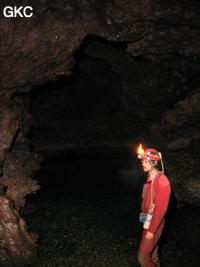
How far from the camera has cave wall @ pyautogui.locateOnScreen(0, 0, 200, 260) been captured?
6.83 meters

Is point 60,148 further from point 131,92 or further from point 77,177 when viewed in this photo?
point 131,92

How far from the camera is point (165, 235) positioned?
6.38m

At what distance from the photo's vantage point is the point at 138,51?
8180 mm

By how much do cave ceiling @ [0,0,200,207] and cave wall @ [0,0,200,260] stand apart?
2 centimetres

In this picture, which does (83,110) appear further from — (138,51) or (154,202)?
(154,202)

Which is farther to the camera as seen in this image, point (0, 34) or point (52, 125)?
point (52, 125)

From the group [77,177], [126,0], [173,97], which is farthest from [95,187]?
[126,0]

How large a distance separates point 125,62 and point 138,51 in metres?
2.22

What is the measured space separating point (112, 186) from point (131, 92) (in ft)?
13.8

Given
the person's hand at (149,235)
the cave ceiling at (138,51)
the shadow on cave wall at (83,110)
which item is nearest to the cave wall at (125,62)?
the cave ceiling at (138,51)

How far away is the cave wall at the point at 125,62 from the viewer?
22.4ft

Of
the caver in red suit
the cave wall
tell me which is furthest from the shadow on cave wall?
the caver in red suit

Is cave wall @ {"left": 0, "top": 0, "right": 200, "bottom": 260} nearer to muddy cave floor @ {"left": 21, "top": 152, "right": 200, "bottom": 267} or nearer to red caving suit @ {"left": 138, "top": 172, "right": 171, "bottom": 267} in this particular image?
muddy cave floor @ {"left": 21, "top": 152, "right": 200, "bottom": 267}

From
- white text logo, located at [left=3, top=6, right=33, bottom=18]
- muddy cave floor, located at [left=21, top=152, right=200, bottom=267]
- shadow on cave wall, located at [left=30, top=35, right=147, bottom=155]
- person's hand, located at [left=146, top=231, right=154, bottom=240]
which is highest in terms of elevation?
white text logo, located at [left=3, top=6, right=33, bottom=18]
